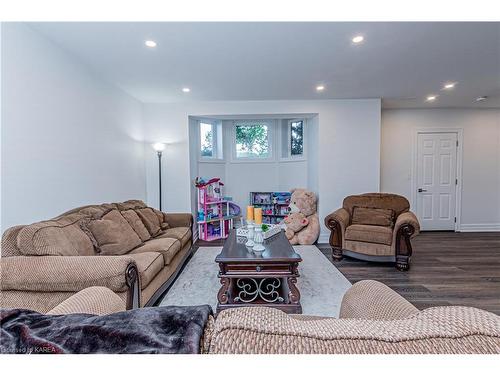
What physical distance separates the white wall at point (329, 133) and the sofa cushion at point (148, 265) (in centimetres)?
257

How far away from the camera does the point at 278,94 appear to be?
4219 mm

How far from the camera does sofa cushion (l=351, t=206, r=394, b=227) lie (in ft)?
12.1

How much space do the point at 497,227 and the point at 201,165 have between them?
256 inches

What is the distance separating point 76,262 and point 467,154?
698 cm

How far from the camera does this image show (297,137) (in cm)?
557

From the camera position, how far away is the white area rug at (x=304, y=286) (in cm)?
239

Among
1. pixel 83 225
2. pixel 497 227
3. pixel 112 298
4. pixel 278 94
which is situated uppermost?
pixel 278 94

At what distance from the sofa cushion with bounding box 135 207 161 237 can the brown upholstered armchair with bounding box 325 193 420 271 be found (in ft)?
7.97

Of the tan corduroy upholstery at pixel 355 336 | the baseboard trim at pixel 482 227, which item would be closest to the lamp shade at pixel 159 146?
the tan corduroy upholstery at pixel 355 336

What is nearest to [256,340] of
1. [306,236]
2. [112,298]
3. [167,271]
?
[112,298]

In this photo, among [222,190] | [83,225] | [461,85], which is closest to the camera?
[83,225]

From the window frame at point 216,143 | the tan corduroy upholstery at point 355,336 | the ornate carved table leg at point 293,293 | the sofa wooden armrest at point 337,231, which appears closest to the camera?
the tan corduroy upholstery at point 355,336

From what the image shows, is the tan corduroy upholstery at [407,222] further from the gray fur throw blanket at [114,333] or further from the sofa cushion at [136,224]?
the gray fur throw blanket at [114,333]
